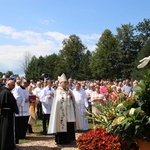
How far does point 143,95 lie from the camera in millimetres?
4758

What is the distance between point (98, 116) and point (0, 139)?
377 centimetres

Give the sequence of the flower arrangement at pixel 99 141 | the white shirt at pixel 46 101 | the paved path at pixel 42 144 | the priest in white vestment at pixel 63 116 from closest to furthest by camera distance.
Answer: the flower arrangement at pixel 99 141
the paved path at pixel 42 144
the priest in white vestment at pixel 63 116
the white shirt at pixel 46 101

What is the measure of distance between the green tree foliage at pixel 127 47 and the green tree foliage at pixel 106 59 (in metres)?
1.17

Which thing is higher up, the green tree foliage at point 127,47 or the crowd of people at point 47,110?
the green tree foliage at point 127,47

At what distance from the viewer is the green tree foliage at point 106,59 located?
60094 mm

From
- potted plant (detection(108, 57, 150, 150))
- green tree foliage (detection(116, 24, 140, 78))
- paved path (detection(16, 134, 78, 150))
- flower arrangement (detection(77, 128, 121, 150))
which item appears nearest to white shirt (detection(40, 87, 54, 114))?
paved path (detection(16, 134, 78, 150))

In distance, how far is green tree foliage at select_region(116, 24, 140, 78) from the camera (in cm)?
5841

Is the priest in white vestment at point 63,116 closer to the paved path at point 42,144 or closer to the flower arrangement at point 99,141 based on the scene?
the paved path at point 42,144

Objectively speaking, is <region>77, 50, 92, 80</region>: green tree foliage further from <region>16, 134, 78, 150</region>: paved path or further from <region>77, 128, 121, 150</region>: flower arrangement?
<region>77, 128, 121, 150</region>: flower arrangement

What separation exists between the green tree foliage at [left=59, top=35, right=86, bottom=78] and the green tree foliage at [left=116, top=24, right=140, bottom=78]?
13908 millimetres

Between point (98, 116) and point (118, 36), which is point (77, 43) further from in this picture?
point (98, 116)

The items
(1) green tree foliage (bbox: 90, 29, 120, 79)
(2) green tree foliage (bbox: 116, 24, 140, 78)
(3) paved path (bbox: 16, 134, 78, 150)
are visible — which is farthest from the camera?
(1) green tree foliage (bbox: 90, 29, 120, 79)

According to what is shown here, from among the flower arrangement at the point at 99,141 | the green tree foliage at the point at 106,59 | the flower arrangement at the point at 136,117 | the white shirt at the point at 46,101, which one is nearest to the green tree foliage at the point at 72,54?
the green tree foliage at the point at 106,59

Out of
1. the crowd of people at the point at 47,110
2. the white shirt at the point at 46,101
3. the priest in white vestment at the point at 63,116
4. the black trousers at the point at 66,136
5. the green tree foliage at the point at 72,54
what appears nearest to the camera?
the crowd of people at the point at 47,110
